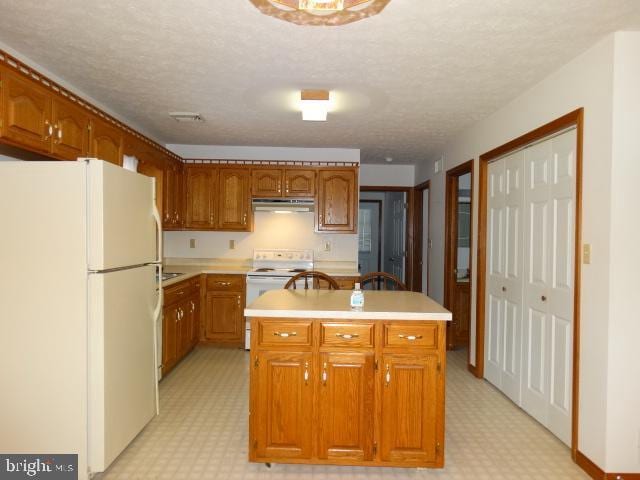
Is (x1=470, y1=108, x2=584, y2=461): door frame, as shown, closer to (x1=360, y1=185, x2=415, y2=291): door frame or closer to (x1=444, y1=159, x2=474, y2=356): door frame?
(x1=444, y1=159, x2=474, y2=356): door frame

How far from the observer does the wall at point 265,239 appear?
5527mm

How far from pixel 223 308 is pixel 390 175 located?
10.2ft

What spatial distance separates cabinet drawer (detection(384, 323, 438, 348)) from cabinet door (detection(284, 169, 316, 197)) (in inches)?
122

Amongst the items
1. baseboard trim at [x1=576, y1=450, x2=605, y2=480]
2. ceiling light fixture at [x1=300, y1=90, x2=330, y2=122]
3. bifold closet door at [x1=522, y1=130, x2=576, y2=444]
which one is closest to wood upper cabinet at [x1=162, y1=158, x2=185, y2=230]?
ceiling light fixture at [x1=300, y1=90, x2=330, y2=122]

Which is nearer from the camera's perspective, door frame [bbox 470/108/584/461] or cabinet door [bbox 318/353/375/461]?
cabinet door [bbox 318/353/375/461]

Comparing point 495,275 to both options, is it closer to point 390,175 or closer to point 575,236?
point 575,236

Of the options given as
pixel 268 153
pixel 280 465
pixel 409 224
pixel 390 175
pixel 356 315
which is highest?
pixel 268 153

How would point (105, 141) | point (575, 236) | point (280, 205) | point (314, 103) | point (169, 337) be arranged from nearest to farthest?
point (575, 236), point (105, 141), point (314, 103), point (169, 337), point (280, 205)

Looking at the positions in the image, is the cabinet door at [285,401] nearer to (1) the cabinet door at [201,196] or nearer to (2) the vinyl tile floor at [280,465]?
(2) the vinyl tile floor at [280,465]

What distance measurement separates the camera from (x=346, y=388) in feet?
7.63

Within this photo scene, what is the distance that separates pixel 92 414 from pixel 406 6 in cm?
256

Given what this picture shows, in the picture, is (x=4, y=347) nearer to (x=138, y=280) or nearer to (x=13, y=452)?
(x=13, y=452)

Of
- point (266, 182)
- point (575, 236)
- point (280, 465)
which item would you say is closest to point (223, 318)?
point (266, 182)

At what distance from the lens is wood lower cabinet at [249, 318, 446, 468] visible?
2.30 meters
